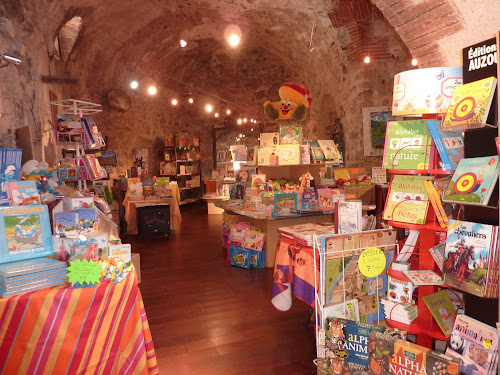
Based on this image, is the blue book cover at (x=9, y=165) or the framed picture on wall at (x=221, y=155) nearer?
the blue book cover at (x=9, y=165)

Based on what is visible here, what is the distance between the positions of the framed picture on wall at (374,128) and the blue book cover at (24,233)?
690cm

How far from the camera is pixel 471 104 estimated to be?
2.02 meters

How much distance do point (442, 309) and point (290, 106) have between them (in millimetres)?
4188

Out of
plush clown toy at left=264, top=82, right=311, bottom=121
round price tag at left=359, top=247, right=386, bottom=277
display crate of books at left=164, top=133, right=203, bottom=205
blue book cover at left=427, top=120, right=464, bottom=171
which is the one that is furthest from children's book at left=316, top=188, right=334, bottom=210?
display crate of books at left=164, top=133, right=203, bottom=205

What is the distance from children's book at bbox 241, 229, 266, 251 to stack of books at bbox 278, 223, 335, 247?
2009mm

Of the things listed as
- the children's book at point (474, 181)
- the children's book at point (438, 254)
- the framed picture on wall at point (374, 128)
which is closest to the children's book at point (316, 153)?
the framed picture on wall at point (374, 128)

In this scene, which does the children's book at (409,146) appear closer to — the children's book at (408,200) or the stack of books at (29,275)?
the children's book at (408,200)

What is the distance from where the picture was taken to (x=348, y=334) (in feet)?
8.05

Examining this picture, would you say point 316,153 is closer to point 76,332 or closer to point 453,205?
point 453,205

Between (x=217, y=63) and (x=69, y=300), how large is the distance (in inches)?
447

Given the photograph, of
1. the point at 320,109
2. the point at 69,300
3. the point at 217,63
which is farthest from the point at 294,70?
the point at 69,300

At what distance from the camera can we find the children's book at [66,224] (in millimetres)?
2566

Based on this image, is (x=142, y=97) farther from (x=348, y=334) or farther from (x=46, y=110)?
(x=348, y=334)

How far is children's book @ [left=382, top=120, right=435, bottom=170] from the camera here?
2344 mm
